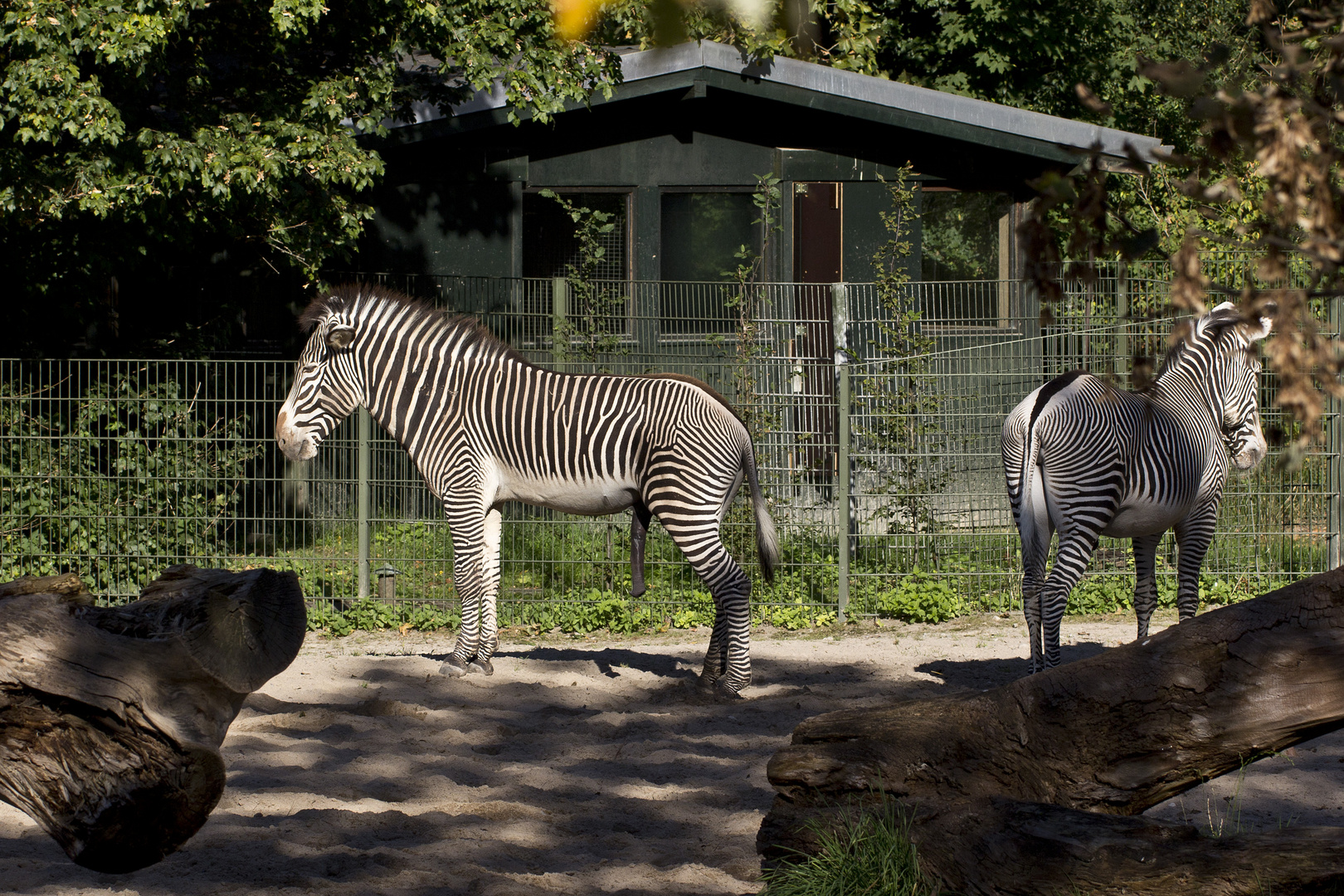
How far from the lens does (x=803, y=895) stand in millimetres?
3453

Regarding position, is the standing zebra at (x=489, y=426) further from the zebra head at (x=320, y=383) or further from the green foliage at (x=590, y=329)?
the green foliage at (x=590, y=329)

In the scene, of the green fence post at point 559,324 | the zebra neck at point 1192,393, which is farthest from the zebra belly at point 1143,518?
the green fence post at point 559,324

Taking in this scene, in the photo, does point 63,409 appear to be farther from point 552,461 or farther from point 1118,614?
point 1118,614

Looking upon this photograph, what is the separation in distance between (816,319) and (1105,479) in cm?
387

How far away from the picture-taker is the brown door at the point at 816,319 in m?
9.12

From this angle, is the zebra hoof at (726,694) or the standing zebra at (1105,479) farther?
the zebra hoof at (726,694)

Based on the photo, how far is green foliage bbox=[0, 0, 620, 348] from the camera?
7117 mm

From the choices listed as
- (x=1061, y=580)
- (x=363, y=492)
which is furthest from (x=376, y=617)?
(x=1061, y=580)

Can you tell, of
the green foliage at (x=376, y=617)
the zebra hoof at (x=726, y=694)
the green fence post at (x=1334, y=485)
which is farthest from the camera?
the green fence post at (x=1334, y=485)

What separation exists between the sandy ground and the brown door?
1.57 m

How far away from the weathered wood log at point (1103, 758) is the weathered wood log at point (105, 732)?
5.68 feet

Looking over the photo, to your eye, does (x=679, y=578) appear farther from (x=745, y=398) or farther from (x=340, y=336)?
(x=340, y=336)

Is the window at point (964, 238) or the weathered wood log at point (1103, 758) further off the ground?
the window at point (964, 238)

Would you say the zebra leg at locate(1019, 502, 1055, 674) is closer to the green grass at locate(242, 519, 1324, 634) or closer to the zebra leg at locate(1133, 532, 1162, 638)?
the zebra leg at locate(1133, 532, 1162, 638)
